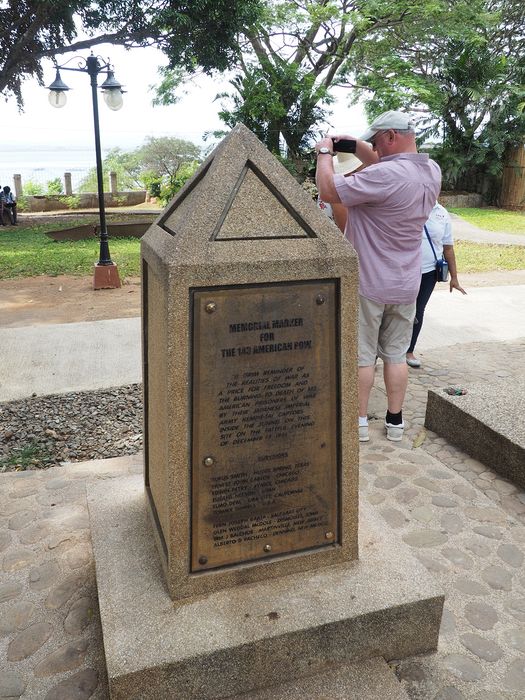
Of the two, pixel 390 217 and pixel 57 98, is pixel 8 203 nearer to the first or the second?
pixel 57 98

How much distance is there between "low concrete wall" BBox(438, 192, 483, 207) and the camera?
2270 cm

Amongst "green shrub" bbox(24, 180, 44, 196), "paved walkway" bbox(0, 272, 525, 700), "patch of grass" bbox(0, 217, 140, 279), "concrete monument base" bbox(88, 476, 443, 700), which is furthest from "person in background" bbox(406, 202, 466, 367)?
"green shrub" bbox(24, 180, 44, 196)

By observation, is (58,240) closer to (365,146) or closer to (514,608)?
(365,146)

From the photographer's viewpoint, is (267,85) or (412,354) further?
(267,85)

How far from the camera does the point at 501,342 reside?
6.35m

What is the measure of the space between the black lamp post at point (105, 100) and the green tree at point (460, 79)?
1247 cm

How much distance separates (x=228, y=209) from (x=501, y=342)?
511cm

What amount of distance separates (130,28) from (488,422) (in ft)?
47.8

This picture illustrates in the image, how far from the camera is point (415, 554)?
2.81m

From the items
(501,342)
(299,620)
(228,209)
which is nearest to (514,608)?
(299,620)

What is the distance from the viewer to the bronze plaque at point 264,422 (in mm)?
2006

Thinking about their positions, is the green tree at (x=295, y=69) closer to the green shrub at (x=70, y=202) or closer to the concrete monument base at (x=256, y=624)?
the green shrub at (x=70, y=202)

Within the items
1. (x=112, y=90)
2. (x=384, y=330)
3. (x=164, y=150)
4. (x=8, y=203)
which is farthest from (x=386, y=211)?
(x=164, y=150)

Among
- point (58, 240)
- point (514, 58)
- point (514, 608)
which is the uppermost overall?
point (514, 58)
